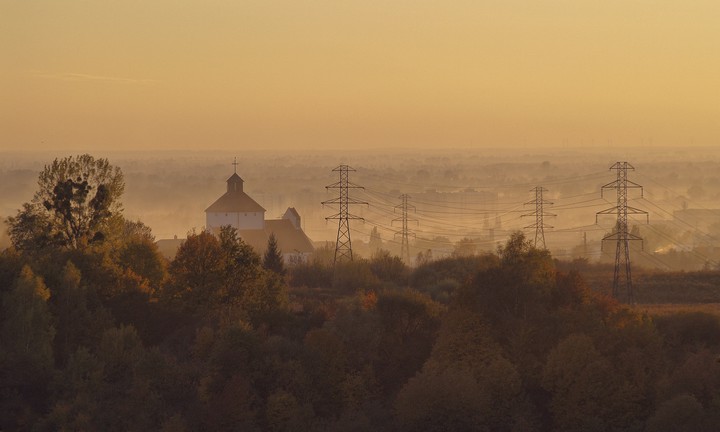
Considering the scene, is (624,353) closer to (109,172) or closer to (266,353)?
(266,353)

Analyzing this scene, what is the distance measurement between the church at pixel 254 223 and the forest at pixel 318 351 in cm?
4911

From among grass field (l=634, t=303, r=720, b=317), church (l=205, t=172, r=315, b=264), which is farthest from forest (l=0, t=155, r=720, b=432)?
church (l=205, t=172, r=315, b=264)

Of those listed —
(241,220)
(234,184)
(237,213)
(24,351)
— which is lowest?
(24,351)

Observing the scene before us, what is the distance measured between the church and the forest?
4911 centimetres

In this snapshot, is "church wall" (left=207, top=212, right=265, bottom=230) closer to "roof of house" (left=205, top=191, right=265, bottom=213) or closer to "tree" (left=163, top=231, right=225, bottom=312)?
"roof of house" (left=205, top=191, right=265, bottom=213)

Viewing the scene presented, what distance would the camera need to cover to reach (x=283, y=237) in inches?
4063

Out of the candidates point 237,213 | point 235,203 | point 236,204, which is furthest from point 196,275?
point 235,203

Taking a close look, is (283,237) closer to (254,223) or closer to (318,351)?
(254,223)

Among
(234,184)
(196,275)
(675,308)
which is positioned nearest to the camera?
(196,275)

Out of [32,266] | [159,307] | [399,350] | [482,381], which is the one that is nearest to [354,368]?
[399,350]

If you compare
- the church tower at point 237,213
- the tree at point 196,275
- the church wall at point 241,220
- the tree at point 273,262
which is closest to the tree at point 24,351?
the tree at point 196,275

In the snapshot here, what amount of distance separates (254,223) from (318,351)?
66506 mm

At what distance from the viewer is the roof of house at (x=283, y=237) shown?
99.9m

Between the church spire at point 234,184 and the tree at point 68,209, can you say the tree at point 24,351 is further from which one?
the church spire at point 234,184
